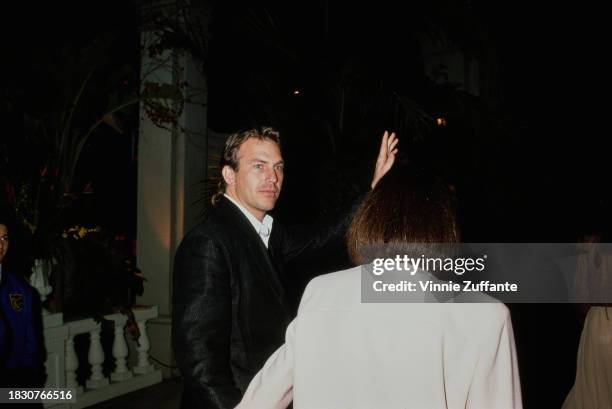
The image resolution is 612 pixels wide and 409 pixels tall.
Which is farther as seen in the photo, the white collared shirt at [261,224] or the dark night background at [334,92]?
the dark night background at [334,92]

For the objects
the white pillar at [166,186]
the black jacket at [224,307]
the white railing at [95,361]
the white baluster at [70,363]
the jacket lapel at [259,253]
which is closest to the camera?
the black jacket at [224,307]

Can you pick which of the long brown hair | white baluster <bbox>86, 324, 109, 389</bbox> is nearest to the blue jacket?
white baluster <bbox>86, 324, 109, 389</bbox>

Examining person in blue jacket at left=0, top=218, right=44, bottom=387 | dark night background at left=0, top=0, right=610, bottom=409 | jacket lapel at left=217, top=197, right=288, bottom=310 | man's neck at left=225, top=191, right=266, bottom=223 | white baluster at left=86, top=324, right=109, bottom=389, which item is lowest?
white baluster at left=86, top=324, right=109, bottom=389

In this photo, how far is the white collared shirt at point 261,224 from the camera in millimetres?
1904

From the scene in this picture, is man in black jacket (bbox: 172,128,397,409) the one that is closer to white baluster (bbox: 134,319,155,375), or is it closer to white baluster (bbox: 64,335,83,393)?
white baluster (bbox: 64,335,83,393)

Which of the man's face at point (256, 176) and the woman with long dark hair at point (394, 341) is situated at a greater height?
the man's face at point (256, 176)

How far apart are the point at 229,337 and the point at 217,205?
497 millimetres

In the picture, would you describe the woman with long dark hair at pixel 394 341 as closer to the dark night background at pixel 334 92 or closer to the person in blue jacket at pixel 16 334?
the person in blue jacket at pixel 16 334

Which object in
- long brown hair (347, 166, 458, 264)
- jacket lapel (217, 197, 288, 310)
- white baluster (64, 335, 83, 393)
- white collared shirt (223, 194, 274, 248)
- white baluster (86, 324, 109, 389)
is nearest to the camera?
long brown hair (347, 166, 458, 264)

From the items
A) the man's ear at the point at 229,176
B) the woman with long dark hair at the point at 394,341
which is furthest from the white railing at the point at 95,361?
the woman with long dark hair at the point at 394,341

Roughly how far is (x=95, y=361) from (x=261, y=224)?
3.15 meters

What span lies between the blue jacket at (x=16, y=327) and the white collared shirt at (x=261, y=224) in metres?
1.92

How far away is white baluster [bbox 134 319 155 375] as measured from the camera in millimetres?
4727

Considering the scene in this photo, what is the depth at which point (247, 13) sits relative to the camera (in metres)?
4.63
